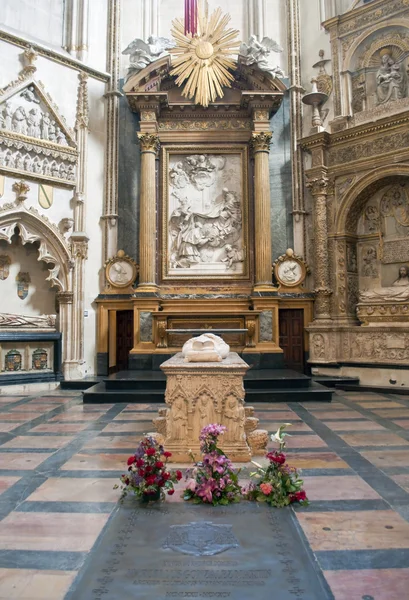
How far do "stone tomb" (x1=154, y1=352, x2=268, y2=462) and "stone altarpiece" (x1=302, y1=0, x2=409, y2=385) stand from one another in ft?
21.8

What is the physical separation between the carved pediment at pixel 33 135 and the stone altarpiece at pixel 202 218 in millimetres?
1819

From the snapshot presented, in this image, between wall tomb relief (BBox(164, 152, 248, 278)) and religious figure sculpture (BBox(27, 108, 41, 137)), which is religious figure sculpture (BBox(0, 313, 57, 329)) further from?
→ religious figure sculpture (BBox(27, 108, 41, 137))

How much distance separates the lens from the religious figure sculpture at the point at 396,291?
10.5 metres

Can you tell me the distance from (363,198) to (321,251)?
5.28 feet

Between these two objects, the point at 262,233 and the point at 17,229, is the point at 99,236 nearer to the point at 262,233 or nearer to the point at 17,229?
the point at 17,229

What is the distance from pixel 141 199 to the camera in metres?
11.9

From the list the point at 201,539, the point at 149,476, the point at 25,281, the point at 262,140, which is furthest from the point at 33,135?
the point at 201,539

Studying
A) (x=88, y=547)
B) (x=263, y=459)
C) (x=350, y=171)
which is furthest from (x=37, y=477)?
(x=350, y=171)

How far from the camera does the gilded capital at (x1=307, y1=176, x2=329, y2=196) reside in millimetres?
11627

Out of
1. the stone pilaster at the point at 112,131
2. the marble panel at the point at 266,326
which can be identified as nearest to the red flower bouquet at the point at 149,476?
the marble panel at the point at 266,326

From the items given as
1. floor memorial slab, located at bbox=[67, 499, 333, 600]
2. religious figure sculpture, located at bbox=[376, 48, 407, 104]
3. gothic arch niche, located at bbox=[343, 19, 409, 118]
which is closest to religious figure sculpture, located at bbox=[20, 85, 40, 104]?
gothic arch niche, located at bbox=[343, 19, 409, 118]

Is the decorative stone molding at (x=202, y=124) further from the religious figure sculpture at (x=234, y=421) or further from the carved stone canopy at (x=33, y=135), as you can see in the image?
the religious figure sculpture at (x=234, y=421)

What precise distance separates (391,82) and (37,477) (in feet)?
36.7

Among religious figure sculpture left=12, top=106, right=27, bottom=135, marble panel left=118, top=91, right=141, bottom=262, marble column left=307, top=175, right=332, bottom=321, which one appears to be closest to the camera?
religious figure sculpture left=12, top=106, right=27, bottom=135
